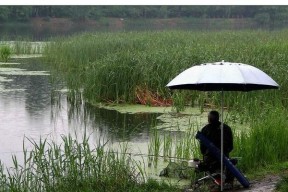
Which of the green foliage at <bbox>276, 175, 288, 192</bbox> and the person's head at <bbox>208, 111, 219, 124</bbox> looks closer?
the green foliage at <bbox>276, 175, 288, 192</bbox>

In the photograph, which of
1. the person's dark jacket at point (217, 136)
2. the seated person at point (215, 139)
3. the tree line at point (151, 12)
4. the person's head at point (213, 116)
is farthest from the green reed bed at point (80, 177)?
the tree line at point (151, 12)

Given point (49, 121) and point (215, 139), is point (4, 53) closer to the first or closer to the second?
point (49, 121)

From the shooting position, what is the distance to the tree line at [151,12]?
162 ft

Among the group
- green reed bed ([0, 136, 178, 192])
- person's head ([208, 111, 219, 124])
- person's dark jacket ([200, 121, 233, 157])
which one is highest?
person's head ([208, 111, 219, 124])

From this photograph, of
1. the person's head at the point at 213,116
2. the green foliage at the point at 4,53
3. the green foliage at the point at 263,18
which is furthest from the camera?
the green foliage at the point at 263,18

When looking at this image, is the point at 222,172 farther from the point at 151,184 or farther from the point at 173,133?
the point at 173,133

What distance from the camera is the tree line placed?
4931 centimetres

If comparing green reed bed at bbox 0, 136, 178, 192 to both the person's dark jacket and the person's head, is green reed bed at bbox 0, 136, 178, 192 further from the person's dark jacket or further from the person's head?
the person's head

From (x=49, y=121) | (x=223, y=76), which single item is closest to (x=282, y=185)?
(x=223, y=76)

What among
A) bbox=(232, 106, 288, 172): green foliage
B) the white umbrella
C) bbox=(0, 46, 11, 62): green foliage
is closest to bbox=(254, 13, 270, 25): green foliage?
bbox=(0, 46, 11, 62): green foliage

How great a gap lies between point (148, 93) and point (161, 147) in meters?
3.86

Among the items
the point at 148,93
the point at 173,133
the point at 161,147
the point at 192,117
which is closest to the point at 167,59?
the point at 148,93

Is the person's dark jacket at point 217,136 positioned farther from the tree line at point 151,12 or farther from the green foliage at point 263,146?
the tree line at point 151,12

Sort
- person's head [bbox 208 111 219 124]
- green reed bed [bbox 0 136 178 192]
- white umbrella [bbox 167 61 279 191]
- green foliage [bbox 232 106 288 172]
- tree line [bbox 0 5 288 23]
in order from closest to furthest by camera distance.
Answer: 1. white umbrella [bbox 167 61 279 191]
2. person's head [bbox 208 111 219 124]
3. green reed bed [bbox 0 136 178 192]
4. green foliage [bbox 232 106 288 172]
5. tree line [bbox 0 5 288 23]
